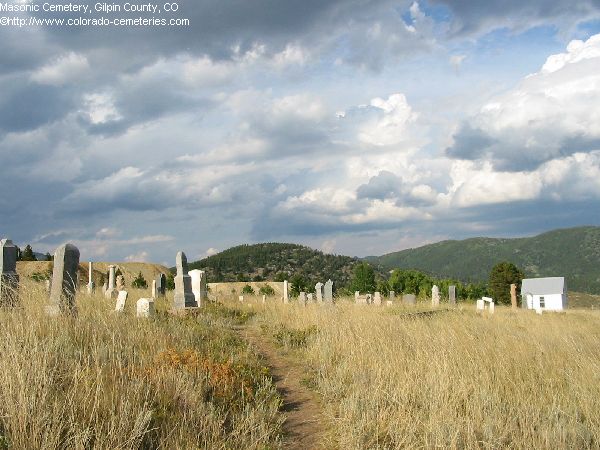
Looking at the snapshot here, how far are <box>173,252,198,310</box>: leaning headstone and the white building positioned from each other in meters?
A: 48.6

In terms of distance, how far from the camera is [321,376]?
805 cm

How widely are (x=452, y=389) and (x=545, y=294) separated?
188 feet

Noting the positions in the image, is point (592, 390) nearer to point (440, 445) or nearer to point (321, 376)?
point (440, 445)

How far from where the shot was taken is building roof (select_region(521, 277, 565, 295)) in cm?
5712

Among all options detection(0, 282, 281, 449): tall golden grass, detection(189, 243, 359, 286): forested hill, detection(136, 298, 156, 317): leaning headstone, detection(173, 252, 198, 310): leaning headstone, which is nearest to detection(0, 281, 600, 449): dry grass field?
detection(0, 282, 281, 449): tall golden grass

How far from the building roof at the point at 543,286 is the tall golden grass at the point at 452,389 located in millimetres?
51659

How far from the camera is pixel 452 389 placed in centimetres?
654

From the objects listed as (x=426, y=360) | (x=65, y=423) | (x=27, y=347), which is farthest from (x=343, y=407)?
(x=27, y=347)

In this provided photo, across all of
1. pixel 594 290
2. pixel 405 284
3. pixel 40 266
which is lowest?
pixel 594 290

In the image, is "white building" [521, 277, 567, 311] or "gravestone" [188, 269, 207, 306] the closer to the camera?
"gravestone" [188, 269, 207, 306]

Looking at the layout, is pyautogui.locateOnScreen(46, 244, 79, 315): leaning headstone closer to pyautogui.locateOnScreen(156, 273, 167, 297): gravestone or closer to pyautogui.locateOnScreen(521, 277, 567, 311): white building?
pyautogui.locateOnScreen(156, 273, 167, 297): gravestone

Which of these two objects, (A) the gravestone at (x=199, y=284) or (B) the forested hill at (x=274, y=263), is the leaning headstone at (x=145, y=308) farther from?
(B) the forested hill at (x=274, y=263)

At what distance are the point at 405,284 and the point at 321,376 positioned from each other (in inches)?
1769

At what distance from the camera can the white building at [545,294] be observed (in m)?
56.5
